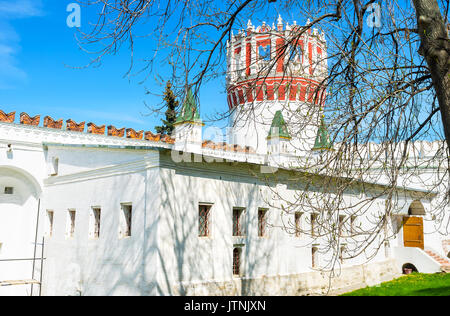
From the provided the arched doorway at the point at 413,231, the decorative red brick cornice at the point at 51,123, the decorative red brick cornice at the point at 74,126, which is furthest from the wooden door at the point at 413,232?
the decorative red brick cornice at the point at 51,123

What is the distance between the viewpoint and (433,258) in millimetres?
21438

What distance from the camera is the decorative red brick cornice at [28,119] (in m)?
16.1

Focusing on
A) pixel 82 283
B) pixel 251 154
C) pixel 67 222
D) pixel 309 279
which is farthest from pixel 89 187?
pixel 251 154

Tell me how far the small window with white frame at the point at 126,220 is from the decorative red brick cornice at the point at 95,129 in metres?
7.15

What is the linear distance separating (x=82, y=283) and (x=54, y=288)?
214 cm

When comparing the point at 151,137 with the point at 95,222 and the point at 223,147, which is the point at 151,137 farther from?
the point at 95,222

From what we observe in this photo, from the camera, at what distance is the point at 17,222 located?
16266mm

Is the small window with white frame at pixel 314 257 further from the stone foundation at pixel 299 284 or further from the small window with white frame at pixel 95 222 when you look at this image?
the small window with white frame at pixel 95 222

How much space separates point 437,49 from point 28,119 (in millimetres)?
15465

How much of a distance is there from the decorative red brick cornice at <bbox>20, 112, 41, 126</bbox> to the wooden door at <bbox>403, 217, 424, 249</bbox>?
2071 centimetres

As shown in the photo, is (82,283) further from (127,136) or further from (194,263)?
(127,136)

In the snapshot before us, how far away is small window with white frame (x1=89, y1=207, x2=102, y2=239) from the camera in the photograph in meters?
12.8

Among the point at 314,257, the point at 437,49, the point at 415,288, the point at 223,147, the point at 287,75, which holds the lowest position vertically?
the point at 415,288

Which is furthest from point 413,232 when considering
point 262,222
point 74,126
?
point 74,126
